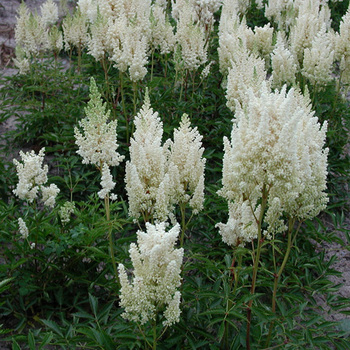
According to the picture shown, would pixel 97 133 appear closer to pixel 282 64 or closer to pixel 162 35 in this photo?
pixel 282 64

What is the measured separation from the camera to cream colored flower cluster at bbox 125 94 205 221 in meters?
2.66

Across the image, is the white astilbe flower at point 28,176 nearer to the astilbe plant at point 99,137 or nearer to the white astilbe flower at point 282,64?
the astilbe plant at point 99,137

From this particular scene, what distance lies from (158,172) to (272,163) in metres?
0.78

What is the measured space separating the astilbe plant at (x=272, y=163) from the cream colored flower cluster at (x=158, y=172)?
0.81ft

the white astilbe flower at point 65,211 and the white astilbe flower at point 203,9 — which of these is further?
the white astilbe flower at point 203,9

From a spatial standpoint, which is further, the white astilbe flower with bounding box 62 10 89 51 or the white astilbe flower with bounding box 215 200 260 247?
the white astilbe flower with bounding box 62 10 89 51

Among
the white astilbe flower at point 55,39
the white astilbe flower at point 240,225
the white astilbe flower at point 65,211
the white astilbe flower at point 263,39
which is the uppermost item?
the white astilbe flower at point 263,39

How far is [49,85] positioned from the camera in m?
6.34

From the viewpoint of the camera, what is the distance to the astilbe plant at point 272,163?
224 cm

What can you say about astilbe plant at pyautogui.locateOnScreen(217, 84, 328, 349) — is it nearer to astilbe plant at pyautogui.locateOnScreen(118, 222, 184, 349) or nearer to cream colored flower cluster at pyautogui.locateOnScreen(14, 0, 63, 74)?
astilbe plant at pyautogui.locateOnScreen(118, 222, 184, 349)

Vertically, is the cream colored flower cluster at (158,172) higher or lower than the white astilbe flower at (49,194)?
higher

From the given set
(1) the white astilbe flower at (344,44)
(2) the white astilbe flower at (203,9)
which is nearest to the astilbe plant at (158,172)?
(1) the white astilbe flower at (344,44)

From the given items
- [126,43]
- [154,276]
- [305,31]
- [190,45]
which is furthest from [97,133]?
[305,31]

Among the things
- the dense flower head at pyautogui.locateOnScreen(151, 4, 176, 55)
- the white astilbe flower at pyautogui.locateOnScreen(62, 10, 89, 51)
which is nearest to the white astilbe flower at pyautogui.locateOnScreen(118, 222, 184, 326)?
the dense flower head at pyautogui.locateOnScreen(151, 4, 176, 55)
